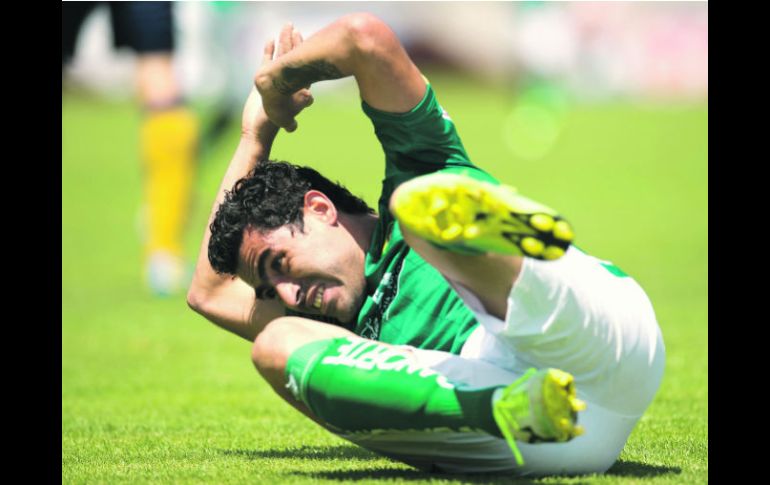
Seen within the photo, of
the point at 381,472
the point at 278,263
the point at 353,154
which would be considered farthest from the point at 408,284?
the point at 353,154

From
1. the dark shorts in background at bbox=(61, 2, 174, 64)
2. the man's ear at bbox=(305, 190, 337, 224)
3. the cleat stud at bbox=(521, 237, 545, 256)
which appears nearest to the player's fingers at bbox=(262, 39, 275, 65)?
the man's ear at bbox=(305, 190, 337, 224)

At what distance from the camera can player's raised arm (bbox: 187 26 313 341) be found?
11.9 ft

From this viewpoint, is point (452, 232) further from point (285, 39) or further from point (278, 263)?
point (285, 39)

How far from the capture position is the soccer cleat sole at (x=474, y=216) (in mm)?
2547

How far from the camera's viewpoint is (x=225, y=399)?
16.7ft

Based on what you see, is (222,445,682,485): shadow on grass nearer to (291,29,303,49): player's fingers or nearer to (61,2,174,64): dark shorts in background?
(291,29,303,49): player's fingers

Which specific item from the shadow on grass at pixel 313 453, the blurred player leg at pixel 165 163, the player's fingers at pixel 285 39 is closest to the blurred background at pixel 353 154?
the blurred player leg at pixel 165 163

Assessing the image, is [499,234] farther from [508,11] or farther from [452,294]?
[508,11]

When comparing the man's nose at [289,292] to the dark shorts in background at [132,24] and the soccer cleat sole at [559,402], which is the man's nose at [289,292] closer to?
the soccer cleat sole at [559,402]

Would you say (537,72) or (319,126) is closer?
(319,126)

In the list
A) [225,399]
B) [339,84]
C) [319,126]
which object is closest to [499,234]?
[225,399]

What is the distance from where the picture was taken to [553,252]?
2.60 metres

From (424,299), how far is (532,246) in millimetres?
698

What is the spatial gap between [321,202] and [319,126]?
21973mm
